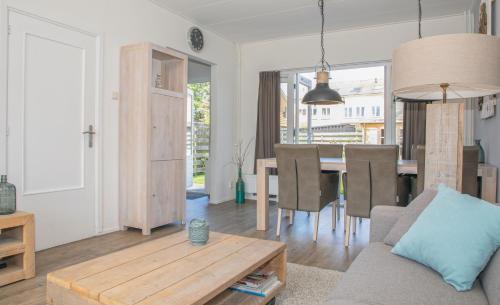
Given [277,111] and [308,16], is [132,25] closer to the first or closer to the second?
[308,16]

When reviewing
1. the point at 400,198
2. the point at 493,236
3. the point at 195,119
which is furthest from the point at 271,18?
the point at 493,236

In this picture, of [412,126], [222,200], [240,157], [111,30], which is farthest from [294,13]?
[222,200]

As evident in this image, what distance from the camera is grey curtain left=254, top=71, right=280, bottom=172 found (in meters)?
5.79

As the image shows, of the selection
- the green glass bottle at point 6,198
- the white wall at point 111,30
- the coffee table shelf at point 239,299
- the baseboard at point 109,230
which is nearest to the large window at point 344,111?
the white wall at point 111,30

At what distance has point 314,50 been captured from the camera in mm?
5570

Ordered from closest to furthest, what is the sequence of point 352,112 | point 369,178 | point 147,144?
point 369,178 < point 147,144 < point 352,112

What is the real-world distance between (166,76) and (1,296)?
2.88 meters

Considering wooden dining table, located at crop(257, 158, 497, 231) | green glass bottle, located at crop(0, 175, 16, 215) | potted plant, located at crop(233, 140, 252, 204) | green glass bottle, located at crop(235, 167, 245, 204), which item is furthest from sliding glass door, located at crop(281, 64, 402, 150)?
green glass bottle, located at crop(0, 175, 16, 215)

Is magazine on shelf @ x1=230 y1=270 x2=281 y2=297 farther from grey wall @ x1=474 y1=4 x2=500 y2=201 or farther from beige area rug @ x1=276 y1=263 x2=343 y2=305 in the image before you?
grey wall @ x1=474 y1=4 x2=500 y2=201

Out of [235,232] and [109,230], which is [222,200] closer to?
[235,232]

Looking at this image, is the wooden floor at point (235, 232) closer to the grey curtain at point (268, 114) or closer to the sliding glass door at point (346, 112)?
the grey curtain at point (268, 114)

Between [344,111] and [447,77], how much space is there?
160 inches

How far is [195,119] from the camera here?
7.90m

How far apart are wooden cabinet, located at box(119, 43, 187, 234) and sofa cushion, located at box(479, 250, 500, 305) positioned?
3014mm
